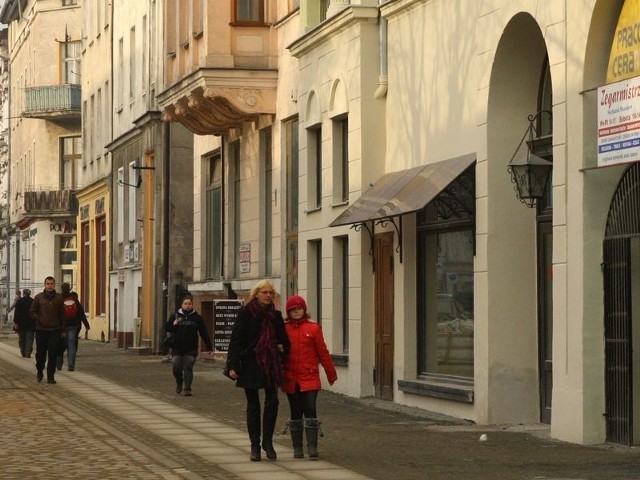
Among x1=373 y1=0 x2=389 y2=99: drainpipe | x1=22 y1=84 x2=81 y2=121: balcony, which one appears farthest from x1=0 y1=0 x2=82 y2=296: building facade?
x1=373 y1=0 x2=389 y2=99: drainpipe

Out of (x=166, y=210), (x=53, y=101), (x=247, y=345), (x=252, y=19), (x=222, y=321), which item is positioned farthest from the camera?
(x=53, y=101)

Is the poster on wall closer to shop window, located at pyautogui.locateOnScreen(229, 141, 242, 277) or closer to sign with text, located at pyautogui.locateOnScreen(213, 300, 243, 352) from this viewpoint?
sign with text, located at pyautogui.locateOnScreen(213, 300, 243, 352)

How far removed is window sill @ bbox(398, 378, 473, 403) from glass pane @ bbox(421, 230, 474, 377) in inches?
6.1

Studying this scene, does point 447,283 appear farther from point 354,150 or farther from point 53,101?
point 53,101

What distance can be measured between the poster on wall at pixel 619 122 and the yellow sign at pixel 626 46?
5.3 inches

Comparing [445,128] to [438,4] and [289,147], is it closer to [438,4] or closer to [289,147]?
[438,4]

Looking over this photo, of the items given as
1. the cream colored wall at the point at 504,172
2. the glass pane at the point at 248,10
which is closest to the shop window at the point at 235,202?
the glass pane at the point at 248,10

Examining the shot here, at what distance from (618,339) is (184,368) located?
35.1 ft

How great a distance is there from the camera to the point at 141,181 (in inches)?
1829

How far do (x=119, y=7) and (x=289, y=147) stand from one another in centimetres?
2139

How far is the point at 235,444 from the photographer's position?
17.4 metres

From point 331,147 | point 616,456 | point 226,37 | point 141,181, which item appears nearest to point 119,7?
point 141,181

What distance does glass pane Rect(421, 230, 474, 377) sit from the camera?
21.5 metres

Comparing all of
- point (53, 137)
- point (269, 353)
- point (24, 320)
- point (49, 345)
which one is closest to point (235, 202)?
point (49, 345)
